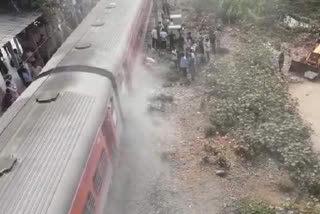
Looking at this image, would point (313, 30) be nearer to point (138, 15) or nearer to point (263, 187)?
point (138, 15)

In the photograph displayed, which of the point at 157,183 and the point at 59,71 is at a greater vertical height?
the point at 59,71

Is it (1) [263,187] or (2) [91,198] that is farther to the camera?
(1) [263,187]

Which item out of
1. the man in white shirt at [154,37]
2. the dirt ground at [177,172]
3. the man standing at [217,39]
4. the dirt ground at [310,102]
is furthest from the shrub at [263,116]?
the man in white shirt at [154,37]

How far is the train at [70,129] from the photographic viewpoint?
18.9 ft

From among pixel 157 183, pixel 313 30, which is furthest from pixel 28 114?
pixel 313 30

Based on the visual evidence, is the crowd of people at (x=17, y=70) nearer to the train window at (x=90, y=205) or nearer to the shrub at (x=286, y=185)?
the train window at (x=90, y=205)

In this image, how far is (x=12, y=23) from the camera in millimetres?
13727

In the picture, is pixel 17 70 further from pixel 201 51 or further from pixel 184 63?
pixel 201 51

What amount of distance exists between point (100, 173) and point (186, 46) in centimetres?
968

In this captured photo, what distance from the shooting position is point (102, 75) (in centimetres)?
920

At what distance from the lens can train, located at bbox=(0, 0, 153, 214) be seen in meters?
5.76

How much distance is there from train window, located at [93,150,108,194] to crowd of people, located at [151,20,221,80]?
7.16 metres

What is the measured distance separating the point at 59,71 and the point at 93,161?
285 centimetres

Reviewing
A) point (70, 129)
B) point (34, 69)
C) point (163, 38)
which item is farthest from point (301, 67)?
point (70, 129)
